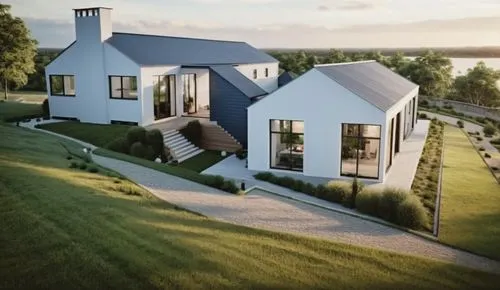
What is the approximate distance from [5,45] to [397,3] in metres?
25.9

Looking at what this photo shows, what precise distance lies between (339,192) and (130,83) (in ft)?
47.3

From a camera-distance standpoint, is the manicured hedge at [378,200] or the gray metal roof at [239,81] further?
the gray metal roof at [239,81]

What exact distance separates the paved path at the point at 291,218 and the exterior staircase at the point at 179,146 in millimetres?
5426

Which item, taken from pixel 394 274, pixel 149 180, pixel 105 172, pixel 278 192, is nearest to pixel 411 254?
pixel 394 274

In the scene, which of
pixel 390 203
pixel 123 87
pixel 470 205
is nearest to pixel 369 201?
pixel 390 203

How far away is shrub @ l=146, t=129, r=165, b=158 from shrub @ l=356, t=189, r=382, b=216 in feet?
34.2

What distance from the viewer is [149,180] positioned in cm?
1552

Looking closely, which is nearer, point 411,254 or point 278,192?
point 411,254

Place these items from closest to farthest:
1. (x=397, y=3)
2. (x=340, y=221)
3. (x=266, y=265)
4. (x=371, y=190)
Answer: (x=266, y=265) < (x=340, y=221) < (x=371, y=190) < (x=397, y=3)

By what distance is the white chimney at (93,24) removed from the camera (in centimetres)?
2461

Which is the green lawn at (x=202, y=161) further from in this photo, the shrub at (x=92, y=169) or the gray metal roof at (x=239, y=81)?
the shrub at (x=92, y=169)

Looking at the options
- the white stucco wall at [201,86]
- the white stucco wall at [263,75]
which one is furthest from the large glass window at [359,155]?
the white stucco wall at [263,75]

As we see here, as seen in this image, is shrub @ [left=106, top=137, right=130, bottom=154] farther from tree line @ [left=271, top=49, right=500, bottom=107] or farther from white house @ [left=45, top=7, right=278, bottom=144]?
tree line @ [left=271, top=49, right=500, bottom=107]

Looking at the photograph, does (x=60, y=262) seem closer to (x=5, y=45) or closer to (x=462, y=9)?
(x=462, y=9)
